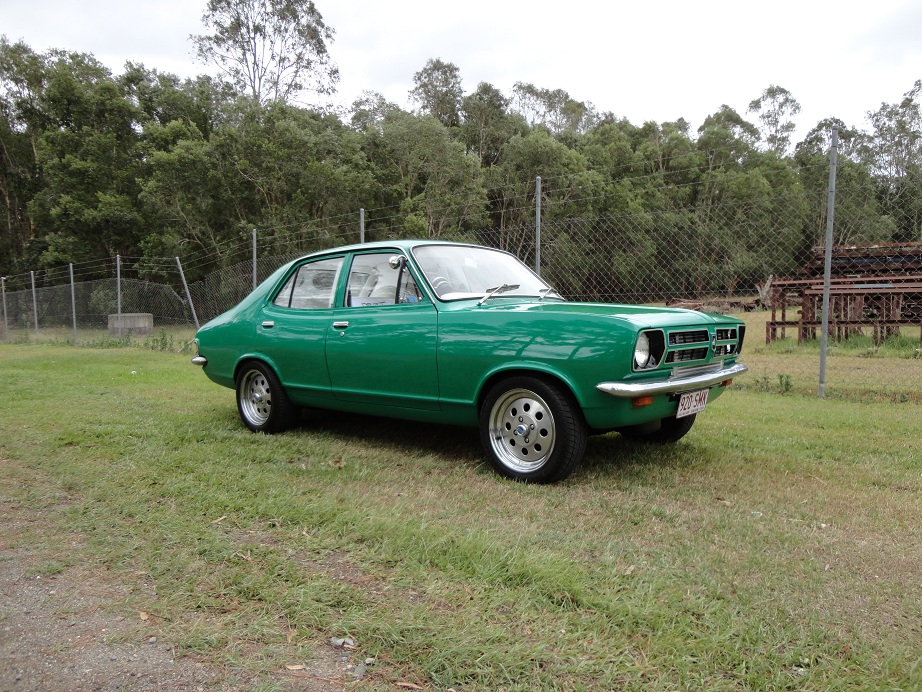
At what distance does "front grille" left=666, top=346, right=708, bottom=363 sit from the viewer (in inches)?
157

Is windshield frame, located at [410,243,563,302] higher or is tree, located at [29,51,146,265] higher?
tree, located at [29,51,146,265]

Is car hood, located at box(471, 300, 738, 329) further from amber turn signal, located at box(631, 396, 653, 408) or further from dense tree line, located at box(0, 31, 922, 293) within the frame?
dense tree line, located at box(0, 31, 922, 293)

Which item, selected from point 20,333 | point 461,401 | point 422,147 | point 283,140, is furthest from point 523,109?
point 461,401

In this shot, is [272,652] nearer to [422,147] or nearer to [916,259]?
[916,259]

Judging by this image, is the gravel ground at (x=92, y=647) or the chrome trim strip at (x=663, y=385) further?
the chrome trim strip at (x=663, y=385)

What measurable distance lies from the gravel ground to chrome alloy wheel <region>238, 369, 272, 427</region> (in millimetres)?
2824

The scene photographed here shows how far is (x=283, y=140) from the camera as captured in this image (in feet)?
101

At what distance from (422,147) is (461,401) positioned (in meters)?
29.7

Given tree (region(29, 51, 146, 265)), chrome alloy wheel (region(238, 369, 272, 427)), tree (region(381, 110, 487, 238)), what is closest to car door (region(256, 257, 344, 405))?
chrome alloy wheel (region(238, 369, 272, 427))

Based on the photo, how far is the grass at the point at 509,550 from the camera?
2.20m

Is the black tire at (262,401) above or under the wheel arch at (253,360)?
under

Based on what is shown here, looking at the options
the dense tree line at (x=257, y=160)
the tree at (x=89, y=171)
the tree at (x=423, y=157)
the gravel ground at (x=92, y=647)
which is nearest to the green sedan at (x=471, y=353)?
the gravel ground at (x=92, y=647)

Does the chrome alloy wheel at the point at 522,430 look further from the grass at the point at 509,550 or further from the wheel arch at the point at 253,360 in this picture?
the wheel arch at the point at 253,360

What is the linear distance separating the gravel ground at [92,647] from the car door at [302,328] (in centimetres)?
254
